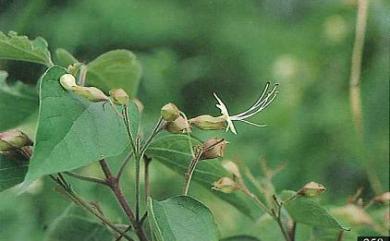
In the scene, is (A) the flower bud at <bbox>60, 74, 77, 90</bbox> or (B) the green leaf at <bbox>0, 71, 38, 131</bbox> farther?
(B) the green leaf at <bbox>0, 71, 38, 131</bbox>

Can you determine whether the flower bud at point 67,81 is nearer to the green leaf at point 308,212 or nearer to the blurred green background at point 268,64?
the green leaf at point 308,212

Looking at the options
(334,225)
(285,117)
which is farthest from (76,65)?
(285,117)

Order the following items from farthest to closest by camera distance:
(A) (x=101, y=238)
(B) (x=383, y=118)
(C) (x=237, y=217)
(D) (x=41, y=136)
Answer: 1. (B) (x=383, y=118)
2. (C) (x=237, y=217)
3. (A) (x=101, y=238)
4. (D) (x=41, y=136)

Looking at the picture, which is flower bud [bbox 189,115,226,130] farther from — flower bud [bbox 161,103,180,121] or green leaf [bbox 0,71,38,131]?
green leaf [bbox 0,71,38,131]

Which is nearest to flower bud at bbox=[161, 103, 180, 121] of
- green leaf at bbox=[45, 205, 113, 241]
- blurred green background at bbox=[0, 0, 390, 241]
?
green leaf at bbox=[45, 205, 113, 241]

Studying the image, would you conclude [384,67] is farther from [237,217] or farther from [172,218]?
[172,218]

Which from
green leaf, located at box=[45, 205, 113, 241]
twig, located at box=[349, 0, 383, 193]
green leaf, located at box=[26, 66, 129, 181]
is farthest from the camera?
twig, located at box=[349, 0, 383, 193]

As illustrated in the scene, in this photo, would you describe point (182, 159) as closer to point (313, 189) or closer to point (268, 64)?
point (313, 189)
